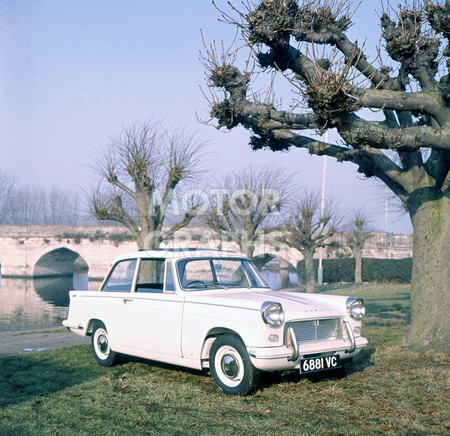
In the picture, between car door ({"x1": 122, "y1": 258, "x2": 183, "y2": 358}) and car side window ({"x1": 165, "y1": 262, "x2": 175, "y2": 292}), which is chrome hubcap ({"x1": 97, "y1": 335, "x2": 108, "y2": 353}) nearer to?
car door ({"x1": 122, "y1": 258, "x2": 183, "y2": 358})

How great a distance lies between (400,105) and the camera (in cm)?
708

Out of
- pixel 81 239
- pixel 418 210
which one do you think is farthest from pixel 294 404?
pixel 81 239

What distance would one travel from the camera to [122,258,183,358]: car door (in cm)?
631

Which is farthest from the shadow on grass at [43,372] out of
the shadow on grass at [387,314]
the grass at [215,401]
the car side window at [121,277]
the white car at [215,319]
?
the shadow on grass at [387,314]

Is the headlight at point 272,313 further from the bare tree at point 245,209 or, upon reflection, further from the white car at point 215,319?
the bare tree at point 245,209

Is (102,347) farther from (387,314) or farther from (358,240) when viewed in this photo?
(358,240)

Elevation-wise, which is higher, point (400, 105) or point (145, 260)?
point (400, 105)

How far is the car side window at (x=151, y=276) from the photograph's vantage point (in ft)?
22.8

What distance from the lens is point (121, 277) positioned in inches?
295

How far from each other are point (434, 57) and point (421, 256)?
3212 millimetres

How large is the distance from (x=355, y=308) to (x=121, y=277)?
11.3ft

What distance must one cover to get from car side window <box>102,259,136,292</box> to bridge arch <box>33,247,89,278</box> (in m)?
47.0

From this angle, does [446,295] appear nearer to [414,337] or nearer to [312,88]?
[414,337]

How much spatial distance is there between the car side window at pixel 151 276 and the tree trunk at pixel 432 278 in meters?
4.11
